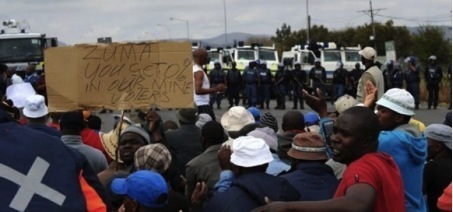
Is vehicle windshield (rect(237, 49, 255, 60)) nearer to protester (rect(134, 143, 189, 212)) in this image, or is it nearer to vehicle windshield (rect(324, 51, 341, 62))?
vehicle windshield (rect(324, 51, 341, 62))

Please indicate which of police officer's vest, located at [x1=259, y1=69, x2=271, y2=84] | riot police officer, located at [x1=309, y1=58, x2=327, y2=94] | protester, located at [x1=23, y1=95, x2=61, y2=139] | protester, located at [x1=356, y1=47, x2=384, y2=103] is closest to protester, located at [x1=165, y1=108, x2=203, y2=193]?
protester, located at [x1=23, y1=95, x2=61, y2=139]

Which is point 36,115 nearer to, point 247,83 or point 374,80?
point 374,80

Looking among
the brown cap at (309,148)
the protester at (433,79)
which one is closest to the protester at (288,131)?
the brown cap at (309,148)

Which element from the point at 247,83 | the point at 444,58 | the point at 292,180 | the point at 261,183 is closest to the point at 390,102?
the point at 292,180

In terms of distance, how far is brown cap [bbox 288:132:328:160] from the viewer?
17.1 feet

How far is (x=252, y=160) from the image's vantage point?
483 cm

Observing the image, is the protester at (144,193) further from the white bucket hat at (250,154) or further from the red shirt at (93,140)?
the red shirt at (93,140)

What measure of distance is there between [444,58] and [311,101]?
195ft

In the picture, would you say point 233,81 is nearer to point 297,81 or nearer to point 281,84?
point 281,84

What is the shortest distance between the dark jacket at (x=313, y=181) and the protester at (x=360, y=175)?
102cm

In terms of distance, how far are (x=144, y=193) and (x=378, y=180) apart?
4.24 ft

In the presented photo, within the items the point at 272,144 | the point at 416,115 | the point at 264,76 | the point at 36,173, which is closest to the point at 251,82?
the point at 264,76

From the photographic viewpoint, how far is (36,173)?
12.1 ft

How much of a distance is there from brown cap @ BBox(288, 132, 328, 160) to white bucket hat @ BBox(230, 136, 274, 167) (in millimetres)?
381
